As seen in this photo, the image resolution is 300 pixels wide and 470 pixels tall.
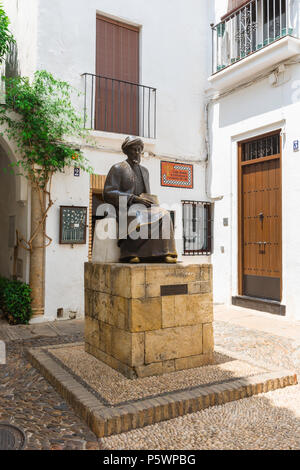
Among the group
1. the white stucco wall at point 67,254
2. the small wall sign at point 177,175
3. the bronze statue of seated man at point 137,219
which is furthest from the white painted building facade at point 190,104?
the bronze statue of seated man at point 137,219

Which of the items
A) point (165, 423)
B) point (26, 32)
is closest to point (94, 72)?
point (26, 32)

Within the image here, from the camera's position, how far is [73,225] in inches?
262

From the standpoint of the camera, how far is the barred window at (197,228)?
8141 mm

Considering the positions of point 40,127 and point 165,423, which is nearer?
point 165,423

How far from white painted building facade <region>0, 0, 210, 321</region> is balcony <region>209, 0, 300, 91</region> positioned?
550 millimetres

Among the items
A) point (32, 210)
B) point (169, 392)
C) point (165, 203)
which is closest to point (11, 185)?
point (32, 210)

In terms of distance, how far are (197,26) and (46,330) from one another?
7008mm

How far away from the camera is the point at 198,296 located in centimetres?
393

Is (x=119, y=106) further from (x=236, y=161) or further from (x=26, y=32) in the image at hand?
(x=236, y=161)

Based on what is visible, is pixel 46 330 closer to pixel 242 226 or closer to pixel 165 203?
pixel 165 203

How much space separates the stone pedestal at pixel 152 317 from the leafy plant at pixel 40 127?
284 centimetres

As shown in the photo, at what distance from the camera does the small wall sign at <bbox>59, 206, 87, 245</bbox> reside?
21.4 ft

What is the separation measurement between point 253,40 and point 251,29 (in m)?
0.31

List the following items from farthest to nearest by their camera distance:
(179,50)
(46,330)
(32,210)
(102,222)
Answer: (179,50), (32,210), (46,330), (102,222)
